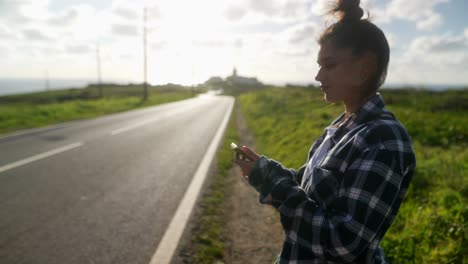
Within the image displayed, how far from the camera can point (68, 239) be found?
4.01 metres

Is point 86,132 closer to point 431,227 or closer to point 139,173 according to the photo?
point 139,173

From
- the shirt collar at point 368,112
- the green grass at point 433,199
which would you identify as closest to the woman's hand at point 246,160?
the shirt collar at point 368,112

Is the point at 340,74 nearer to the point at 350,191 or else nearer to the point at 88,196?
the point at 350,191

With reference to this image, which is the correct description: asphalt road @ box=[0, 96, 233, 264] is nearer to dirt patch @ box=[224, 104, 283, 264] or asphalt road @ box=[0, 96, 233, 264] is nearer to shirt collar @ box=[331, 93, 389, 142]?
dirt patch @ box=[224, 104, 283, 264]

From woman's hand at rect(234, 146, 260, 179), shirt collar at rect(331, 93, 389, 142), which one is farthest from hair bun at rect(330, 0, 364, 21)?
woman's hand at rect(234, 146, 260, 179)

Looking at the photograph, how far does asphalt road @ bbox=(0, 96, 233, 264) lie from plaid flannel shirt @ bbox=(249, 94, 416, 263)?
8.80 feet

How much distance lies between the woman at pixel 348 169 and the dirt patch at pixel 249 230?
2503 millimetres

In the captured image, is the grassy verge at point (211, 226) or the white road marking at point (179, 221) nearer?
the white road marking at point (179, 221)

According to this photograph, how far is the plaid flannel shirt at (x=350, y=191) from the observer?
4.06 feet

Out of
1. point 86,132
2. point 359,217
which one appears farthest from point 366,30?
point 86,132

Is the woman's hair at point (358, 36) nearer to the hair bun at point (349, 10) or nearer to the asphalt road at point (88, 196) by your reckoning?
the hair bun at point (349, 10)

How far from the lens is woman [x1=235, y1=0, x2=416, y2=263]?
124 centimetres

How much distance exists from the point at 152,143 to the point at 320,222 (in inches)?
392

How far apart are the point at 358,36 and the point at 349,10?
166 mm
